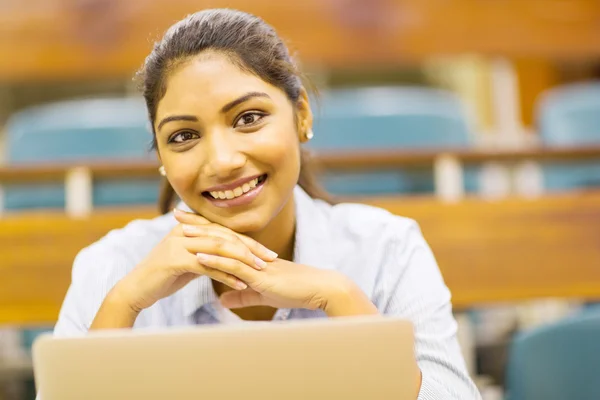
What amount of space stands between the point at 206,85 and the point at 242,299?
224 mm

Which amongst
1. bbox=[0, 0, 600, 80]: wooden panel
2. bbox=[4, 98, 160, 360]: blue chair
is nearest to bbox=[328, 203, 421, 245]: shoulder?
bbox=[4, 98, 160, 360]: blue chair

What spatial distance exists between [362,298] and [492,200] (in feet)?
1.69

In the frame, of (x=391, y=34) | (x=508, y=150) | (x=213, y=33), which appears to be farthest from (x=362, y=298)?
(x=391, y=34)

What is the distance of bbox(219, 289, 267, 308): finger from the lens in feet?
2.58

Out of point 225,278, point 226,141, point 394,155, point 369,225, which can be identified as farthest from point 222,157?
point 394,155

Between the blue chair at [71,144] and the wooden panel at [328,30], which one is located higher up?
the wooden panel at [328,30]

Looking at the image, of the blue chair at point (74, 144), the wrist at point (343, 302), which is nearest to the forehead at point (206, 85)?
the wrist at point (343, 302)

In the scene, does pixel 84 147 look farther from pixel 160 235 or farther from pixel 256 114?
pixel 256 114

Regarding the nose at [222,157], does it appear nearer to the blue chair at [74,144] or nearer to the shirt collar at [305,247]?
the shirt collar at [305,247]

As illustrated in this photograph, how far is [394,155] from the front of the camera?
4.23 ft

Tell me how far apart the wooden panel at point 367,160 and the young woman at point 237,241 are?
40 cm

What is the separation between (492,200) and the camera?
119 cm

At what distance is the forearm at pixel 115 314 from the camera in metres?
0.76

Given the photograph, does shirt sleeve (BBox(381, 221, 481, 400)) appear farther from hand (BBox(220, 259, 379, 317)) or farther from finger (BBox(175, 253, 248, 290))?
finger (BBox(175, 253, 248, 290))
